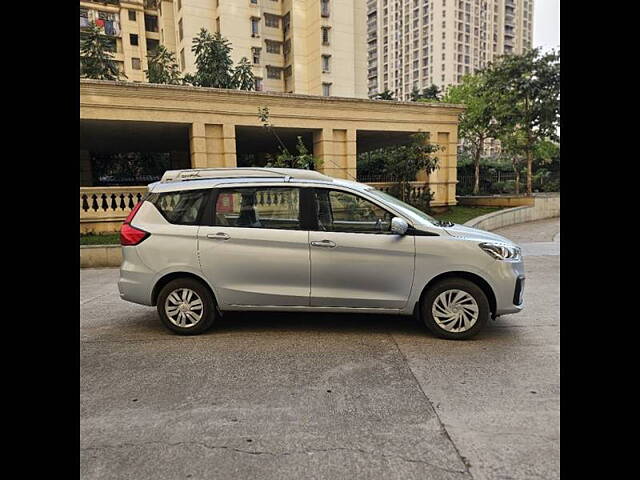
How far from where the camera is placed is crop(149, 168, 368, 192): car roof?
4957mm

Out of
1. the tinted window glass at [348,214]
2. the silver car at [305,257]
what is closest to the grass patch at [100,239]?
the silver car at [305,257]

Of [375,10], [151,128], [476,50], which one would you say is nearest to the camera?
[151,128]

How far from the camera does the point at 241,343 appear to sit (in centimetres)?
461

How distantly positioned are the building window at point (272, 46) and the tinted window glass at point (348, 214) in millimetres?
44969

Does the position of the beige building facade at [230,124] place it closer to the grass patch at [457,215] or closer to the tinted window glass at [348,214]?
the grass patch at [457,215]

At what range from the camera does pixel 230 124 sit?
13.0 metres

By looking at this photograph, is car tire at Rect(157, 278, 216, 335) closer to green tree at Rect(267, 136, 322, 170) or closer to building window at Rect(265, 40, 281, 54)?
green tree at Rect(267, 136, 322, 170)

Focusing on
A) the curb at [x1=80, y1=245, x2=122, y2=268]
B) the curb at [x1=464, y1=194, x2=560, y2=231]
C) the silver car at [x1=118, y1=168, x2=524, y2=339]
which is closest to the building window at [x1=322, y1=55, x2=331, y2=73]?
the curb at [x1=464, y1=194, x2=560, y2=231]

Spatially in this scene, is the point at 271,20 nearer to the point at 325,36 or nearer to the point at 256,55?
the point at 256,55

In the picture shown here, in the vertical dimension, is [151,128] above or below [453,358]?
above

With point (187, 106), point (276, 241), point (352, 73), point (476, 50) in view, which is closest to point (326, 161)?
point (187, 106)

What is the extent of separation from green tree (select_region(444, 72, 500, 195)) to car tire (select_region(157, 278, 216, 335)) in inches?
802

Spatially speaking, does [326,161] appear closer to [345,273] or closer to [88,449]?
[345,273]
